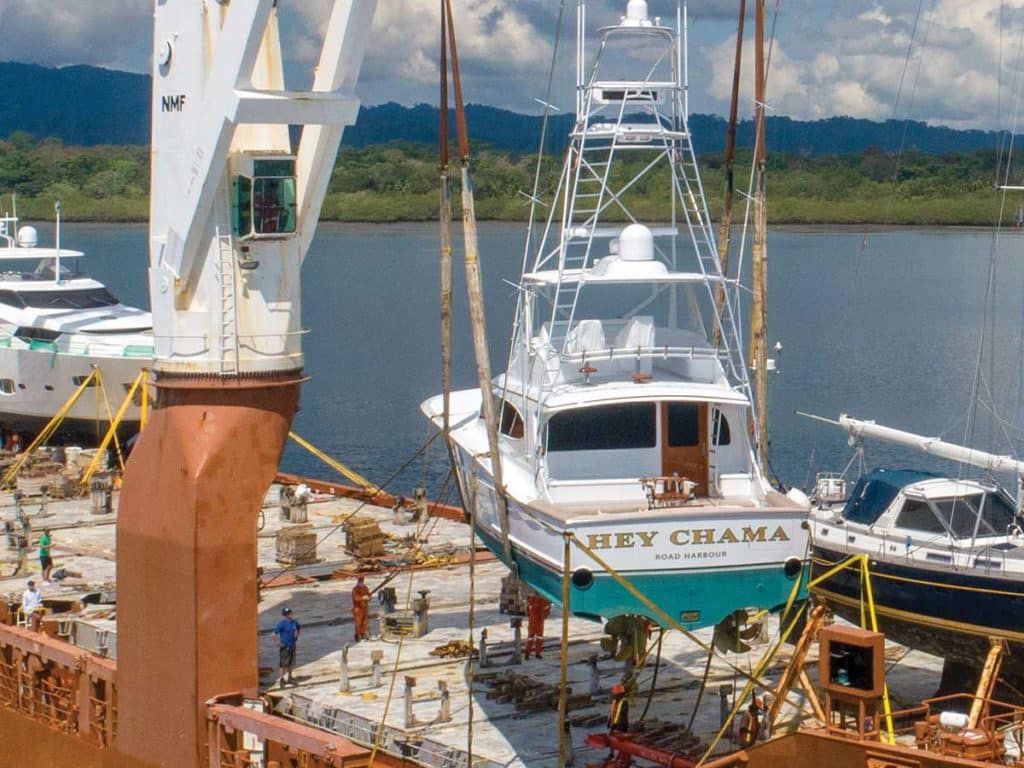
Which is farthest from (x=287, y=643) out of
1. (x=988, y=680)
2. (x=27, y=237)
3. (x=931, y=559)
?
(x=27, y=237)

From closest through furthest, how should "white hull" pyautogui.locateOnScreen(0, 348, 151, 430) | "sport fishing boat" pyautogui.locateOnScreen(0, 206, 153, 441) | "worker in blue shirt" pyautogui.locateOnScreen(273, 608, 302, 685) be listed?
1. "worker in blue shirt" pyautogui.locateOnScreen(273, 608, 302, 685)
2. "white hull" pyautogui.locateOnScreen(0, 348, 151, 430)
3. "sport fishing boat" pyautogui.locateOnScreen(0, 206, 153, 441)

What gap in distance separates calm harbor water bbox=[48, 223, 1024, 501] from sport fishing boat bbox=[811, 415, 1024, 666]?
304 inches

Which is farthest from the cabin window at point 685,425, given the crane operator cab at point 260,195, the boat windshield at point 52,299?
the boat windshield at point 52,299

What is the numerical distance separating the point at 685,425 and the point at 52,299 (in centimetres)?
4025

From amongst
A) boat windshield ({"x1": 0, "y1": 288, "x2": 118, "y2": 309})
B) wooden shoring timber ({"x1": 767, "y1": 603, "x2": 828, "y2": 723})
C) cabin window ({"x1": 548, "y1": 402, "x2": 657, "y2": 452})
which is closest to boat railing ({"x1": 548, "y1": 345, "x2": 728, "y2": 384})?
cabin window ({"x1": 548, "y1": 402, "x2": 657, "y2": 452})

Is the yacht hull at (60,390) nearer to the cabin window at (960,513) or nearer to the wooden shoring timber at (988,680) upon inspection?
the cabin window at (960,513)

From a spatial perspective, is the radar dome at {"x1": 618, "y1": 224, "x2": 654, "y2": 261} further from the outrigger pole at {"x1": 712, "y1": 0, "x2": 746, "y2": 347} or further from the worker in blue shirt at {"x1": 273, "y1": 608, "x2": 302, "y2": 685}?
the worker in blue shirt at {"x1": 273, "y1": 608, "x2": 302, "y2": 685}

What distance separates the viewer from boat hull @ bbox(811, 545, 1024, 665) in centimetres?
2341

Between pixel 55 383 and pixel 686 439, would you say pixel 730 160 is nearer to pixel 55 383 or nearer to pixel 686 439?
pixel 686 439

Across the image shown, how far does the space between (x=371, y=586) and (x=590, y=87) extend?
33.5ft

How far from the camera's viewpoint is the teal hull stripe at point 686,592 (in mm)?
21422

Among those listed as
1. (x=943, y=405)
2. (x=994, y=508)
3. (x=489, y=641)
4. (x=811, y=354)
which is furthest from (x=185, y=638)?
(x=811, y=354)

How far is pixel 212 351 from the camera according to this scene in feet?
79.4

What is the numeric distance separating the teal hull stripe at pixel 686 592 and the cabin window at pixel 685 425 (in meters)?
2.33
